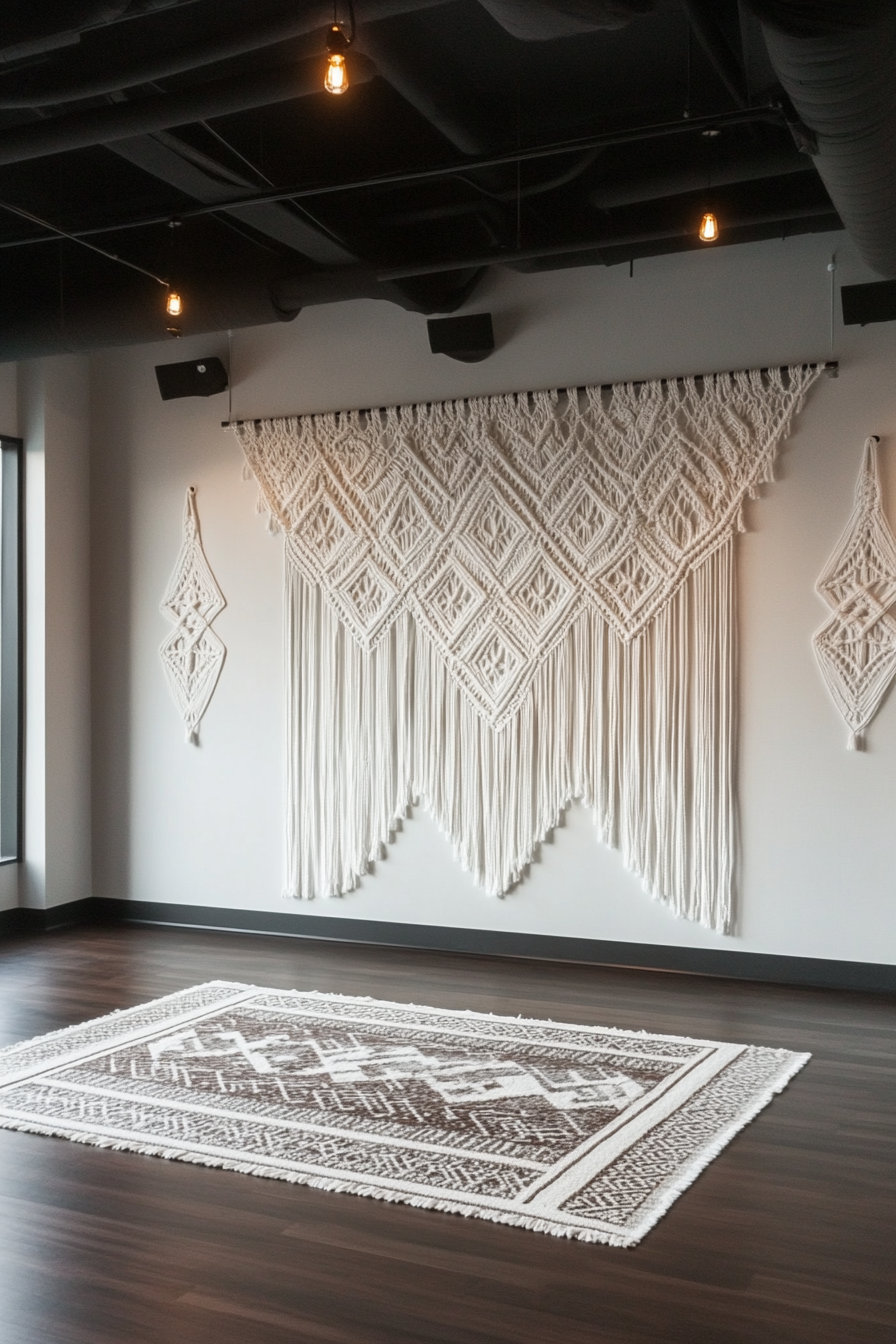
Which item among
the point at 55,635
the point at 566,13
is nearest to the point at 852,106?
the point at 566,13

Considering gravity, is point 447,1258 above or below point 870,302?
below

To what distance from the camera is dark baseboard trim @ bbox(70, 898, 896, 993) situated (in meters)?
5.66

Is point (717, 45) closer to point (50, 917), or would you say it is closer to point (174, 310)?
point (174, 310)

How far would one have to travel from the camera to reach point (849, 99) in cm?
342

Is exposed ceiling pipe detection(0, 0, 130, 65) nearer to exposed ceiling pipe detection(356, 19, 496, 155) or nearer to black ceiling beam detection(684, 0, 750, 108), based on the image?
exposed ceiling pipe detection(356, 19, 496, 155)

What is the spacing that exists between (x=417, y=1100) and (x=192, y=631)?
3485 millimetres

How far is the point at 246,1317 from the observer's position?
281 centimetres

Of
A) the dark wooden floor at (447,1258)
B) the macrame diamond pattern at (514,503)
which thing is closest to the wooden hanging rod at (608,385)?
the macrame diamond pattern at (514,503)

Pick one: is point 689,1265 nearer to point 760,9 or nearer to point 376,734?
point 760,9

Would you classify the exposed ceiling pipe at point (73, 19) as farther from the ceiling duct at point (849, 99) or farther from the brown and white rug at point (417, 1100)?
the brown and white rug at point (417, 1100)

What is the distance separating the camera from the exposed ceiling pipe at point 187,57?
3400 mm

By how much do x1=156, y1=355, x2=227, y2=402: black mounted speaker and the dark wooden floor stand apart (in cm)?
413

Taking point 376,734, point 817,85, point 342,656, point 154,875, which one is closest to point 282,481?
point 342,656

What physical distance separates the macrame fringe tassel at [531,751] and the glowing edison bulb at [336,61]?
128 inches
